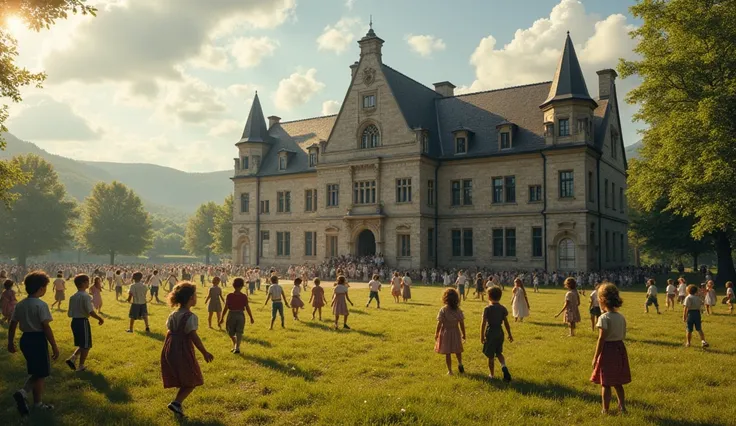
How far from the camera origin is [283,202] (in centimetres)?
5700

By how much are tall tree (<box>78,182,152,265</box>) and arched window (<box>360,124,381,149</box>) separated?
47942mm

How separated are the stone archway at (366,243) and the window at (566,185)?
17079 millimetres

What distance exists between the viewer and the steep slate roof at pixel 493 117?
43.9 meters

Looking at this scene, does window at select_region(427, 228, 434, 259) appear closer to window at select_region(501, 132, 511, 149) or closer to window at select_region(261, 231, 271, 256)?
window at select_region(501, 132, 511, 149)

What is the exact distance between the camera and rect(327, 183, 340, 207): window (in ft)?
165

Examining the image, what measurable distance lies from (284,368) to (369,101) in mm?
38863

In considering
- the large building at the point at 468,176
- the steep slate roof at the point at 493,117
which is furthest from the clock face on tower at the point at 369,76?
the steep slate roof at the point at 493,117

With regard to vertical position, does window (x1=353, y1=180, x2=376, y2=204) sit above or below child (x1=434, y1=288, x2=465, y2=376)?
above

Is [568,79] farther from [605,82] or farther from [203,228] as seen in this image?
[203,228]

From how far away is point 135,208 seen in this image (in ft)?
268

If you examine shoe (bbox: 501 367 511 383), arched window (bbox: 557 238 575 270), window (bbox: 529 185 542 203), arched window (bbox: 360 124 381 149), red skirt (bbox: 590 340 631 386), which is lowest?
shoe (bbox: 501 367 511 383)

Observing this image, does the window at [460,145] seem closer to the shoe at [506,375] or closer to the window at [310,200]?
the window at [310,200]

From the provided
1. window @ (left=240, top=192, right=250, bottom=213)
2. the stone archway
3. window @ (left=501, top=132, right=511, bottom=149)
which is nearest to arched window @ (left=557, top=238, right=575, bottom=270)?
window @ (left=501, top=132, right=511, bottom=149)

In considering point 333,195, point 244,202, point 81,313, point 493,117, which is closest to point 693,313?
point 81,313
